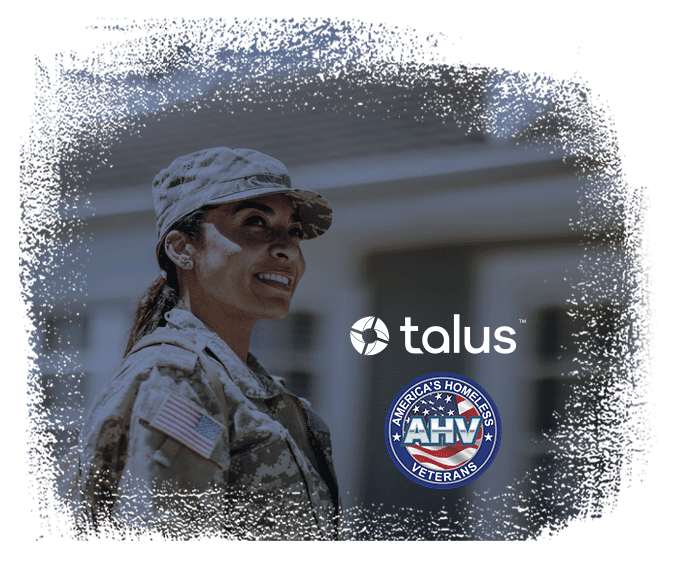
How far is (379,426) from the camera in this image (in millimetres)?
2188

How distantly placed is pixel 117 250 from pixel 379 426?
1007 mm

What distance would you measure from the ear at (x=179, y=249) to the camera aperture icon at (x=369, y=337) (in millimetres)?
560

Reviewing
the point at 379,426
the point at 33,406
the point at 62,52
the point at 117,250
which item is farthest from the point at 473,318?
the point at 62,52

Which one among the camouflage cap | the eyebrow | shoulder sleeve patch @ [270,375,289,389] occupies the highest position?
the camouflage cap

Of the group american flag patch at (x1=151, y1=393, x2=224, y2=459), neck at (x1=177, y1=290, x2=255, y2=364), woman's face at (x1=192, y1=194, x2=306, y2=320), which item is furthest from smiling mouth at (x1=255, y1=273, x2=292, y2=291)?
american flag patch at (x1=151, y1=393, x2=224, y2=459)

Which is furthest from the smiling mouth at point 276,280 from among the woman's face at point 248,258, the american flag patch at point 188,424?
the american flag patch at point 188,424

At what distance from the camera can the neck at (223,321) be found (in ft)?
7.05

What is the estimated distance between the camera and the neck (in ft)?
7.05

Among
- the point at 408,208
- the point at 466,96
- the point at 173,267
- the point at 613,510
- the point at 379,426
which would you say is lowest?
the point at 613,510

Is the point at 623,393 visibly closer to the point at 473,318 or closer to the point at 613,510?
the point at 613,510

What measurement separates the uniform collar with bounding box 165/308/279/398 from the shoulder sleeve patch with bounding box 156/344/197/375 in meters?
0.05

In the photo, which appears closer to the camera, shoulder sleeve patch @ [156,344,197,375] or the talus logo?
shoulder sleeve patch @ [156,344,197,375]

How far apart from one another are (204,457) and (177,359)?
11.8 inches

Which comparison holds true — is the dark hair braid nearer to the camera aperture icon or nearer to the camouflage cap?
the camouflage cap
